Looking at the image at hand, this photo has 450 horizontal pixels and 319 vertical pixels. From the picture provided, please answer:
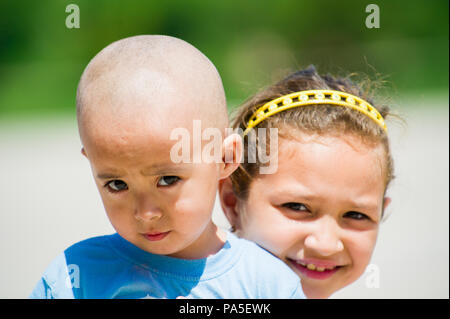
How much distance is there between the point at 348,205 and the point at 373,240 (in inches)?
9.2

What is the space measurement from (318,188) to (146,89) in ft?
2.99

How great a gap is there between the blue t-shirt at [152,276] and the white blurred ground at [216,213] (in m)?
1.04

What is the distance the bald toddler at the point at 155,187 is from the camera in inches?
75.3

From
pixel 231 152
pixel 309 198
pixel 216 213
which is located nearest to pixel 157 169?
pixel 231 152

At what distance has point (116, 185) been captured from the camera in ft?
6.61

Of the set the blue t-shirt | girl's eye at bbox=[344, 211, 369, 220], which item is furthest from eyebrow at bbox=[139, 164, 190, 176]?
girl's eye at bbox=[344, 211, 369, 220]

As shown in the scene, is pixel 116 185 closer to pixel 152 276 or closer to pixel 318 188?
pixel 152 276

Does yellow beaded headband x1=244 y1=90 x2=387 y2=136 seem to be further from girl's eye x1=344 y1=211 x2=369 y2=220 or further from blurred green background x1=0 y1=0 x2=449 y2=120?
blurred green background x1=0 y1=0 x2=449 y2=120

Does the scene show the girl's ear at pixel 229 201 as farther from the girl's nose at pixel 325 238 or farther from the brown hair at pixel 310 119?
the girl's nose at pixel 325 238

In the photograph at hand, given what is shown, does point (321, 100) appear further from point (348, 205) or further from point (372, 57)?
point (372, 57)

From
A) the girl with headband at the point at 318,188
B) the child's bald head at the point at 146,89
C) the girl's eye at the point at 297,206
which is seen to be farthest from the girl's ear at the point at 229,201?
the child's bald head at the point at 146,89

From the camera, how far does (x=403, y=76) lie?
14.4 meters
